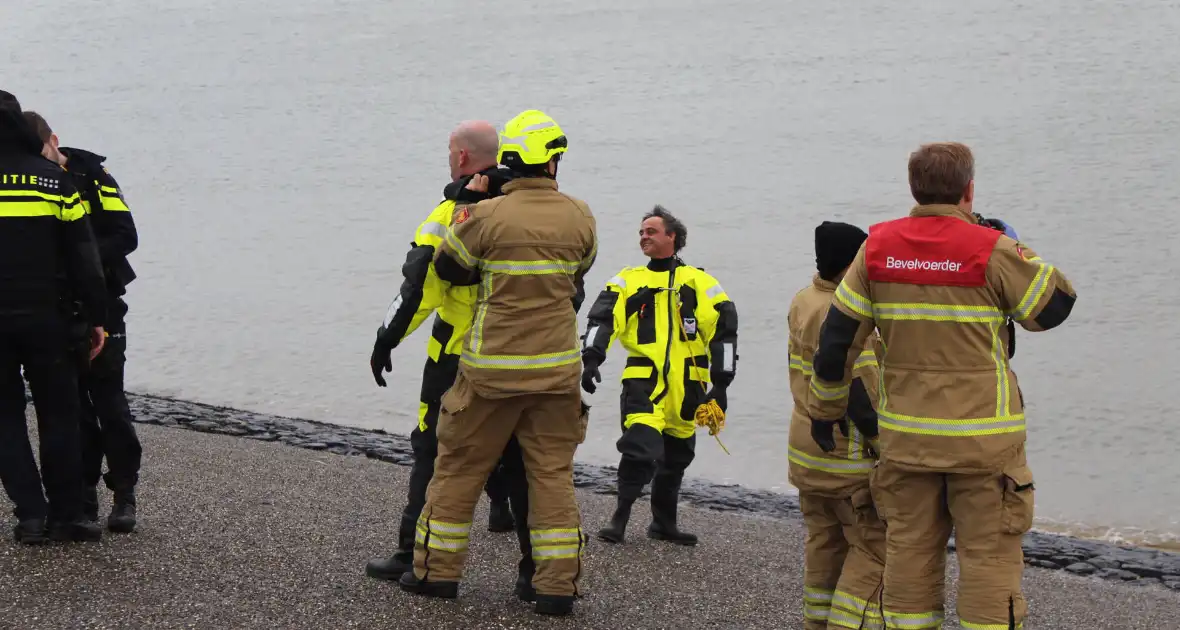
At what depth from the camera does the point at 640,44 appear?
4212 centimetres

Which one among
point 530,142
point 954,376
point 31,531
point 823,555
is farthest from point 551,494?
point 31,531

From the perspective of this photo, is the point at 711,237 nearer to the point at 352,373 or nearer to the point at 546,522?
the point at 352,373

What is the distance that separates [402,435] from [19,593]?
8212mm

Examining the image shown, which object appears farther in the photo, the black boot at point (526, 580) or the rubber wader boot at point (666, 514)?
the rubber wader boot at point (666, 514)

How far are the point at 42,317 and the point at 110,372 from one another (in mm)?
587

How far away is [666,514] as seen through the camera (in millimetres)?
7789

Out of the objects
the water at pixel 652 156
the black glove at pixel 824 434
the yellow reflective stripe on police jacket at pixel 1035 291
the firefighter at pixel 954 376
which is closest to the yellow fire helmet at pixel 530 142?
the firefighter at pixel 954 376

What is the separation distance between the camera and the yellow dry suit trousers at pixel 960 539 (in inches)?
172

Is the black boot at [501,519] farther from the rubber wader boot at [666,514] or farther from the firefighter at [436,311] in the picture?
the firefighter at [436,311]

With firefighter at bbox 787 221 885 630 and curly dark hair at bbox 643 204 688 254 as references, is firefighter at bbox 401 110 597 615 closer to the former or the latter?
firefighter at bbox 787 221 885 630

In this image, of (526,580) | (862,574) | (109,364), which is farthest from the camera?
(109,364)

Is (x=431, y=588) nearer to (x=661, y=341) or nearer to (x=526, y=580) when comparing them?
(x=526, y=580)

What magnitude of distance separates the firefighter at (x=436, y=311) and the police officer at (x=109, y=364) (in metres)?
1.45

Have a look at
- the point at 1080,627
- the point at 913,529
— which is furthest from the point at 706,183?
the point at 913,529
